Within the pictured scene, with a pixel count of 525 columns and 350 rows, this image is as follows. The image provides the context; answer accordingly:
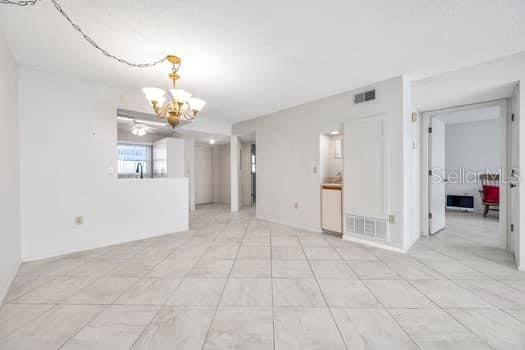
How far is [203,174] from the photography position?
7.64m

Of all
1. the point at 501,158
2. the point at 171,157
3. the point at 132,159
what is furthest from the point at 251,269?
the point at 132,159

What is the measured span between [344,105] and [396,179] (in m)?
1.48

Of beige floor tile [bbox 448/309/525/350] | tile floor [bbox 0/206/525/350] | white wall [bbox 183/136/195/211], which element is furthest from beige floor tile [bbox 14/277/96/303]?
white wall [bbox 183/136/195/211]

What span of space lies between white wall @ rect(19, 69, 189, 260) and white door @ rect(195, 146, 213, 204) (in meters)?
3.74

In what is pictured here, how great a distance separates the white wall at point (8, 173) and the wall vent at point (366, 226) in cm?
409

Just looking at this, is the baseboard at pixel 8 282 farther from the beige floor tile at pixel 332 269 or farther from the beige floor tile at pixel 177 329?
the beige floor tile at pixel 332 269

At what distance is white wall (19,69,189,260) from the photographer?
2.73 metres

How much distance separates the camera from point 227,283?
210 centimetres

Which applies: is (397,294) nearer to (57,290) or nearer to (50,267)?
(57,290)

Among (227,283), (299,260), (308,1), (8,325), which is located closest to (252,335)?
(227,283)

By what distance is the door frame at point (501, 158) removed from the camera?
3008mm

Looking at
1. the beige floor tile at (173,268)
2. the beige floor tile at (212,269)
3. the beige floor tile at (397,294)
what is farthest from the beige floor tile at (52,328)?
the beige floor tile at (397,294)

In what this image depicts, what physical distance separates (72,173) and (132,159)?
346 cm

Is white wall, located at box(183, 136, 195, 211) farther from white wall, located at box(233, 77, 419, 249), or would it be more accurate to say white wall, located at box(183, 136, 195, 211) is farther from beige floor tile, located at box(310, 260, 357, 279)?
beige floor tile, located at box(310, 260, 357, 279)
